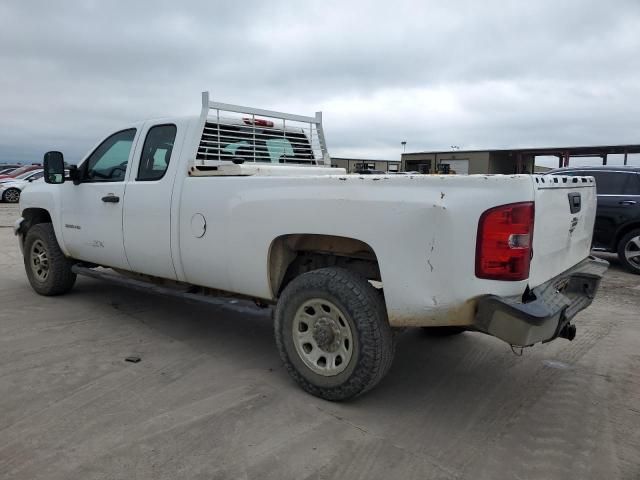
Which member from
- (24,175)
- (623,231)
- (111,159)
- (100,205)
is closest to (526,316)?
(100,205)

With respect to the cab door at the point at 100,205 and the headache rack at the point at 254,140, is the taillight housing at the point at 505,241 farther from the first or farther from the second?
the cab door at the point at 100,205

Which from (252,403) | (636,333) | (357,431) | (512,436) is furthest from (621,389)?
(252,403)

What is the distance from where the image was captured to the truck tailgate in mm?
2889

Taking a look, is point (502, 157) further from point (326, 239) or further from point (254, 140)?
point (326, 239)

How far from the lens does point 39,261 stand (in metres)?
Result: 6.07

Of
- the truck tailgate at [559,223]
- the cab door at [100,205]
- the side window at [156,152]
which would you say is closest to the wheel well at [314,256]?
the truck tailgate at [559,223]

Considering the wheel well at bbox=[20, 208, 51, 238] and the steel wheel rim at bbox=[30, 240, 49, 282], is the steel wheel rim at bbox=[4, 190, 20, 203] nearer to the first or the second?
the wheel well at bbox=[20, 208, 51, 238]

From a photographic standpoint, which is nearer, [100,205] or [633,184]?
[100,205]

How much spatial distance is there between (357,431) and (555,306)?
137 cm

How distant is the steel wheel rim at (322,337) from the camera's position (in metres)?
3.27

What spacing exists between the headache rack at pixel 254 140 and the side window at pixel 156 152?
13.4 inches

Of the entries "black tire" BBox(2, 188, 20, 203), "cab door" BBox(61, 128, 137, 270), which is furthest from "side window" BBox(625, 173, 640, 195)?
"black tire" BBox(2, 188, 20, 203)

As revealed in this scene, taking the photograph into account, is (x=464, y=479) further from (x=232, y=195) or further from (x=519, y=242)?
(x=232, y=195)

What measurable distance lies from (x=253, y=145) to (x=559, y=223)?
9.31 feet
